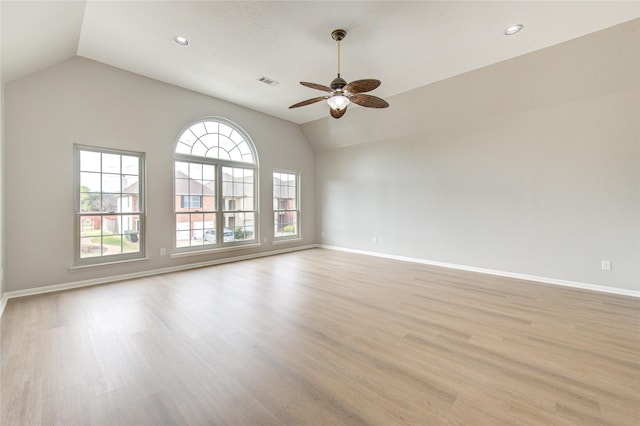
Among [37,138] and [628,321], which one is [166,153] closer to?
[37,138]

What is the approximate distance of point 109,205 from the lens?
14.0 feet

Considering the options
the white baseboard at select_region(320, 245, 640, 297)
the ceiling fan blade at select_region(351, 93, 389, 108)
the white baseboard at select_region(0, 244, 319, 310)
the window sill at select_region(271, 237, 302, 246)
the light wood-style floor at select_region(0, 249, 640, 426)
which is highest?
the ceiling fan blade at select_region(351, 93, 389, 108)

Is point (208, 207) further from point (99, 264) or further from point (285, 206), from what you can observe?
point (285, 206)

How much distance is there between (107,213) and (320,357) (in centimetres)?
415

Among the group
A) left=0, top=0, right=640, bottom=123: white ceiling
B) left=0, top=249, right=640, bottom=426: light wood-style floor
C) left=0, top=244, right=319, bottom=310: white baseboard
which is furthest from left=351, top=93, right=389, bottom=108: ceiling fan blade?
left=0, top=244, right=319, bottom=310: white baseboard

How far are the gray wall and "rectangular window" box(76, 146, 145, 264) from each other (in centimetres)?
445

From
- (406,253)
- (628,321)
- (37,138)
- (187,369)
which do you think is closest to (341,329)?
(187,369)

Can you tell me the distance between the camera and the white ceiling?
2746 millimetres

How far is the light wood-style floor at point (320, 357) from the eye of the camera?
1576 mm

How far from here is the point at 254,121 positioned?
19.9 ft

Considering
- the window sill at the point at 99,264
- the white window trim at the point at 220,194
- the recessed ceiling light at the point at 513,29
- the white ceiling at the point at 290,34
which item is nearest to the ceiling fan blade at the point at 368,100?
the white ceiling at the point at 290,34

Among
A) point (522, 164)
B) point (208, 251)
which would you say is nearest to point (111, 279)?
point (208, 251)

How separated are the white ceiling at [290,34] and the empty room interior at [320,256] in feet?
0.10

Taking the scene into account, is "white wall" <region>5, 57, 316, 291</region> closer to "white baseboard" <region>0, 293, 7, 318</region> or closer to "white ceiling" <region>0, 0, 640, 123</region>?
"white baseboard" <region>0, 293, 7, 318</region>
